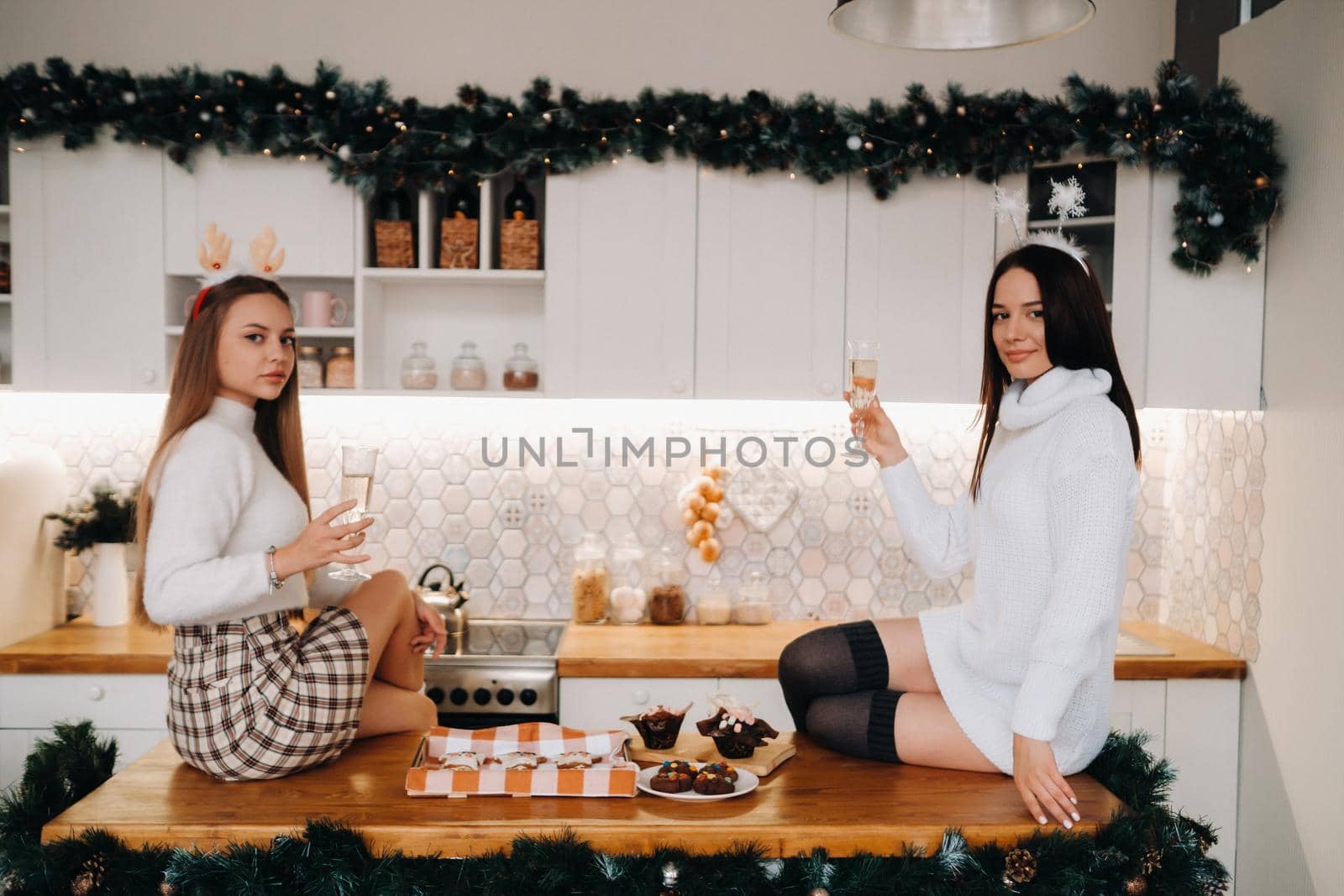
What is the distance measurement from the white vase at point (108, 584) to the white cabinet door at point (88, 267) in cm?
50

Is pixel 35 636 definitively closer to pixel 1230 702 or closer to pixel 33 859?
pixel 33 859

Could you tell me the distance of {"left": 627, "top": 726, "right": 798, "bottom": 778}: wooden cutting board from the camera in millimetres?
2039

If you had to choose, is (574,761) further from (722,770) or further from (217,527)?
(217,527)

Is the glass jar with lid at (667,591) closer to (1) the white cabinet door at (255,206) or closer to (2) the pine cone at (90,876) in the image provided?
(1) the white cabinet door at (255,206)

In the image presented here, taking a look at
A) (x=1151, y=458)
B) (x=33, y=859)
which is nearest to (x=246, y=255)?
(x=33, y=859)

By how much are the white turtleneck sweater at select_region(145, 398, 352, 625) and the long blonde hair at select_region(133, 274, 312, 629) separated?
0.03 metres

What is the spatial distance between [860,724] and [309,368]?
6.58 ft

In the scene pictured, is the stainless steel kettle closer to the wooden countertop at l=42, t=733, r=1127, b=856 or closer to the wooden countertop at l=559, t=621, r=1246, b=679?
the wooden countertop at l=559, t=621, r=1246, b=679

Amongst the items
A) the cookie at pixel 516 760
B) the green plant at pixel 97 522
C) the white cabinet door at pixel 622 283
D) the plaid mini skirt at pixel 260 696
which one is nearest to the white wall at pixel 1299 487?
the white cabinet door at pixel 622 283

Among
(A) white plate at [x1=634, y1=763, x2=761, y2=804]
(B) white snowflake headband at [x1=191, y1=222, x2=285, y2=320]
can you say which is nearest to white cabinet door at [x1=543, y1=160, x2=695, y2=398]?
(B) white snowflake headband at [x1=191, y1=222, x2=285, y2=320]

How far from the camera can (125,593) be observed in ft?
11.0

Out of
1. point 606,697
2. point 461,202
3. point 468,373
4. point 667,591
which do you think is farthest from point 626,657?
point 461,202

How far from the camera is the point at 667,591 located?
3.52 m

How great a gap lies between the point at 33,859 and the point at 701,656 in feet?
5.74
